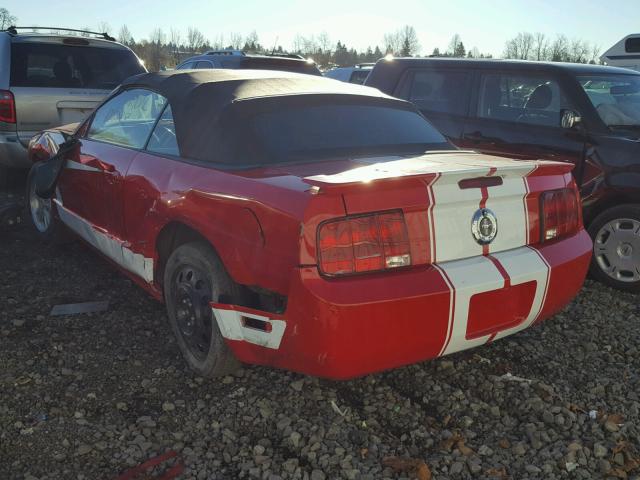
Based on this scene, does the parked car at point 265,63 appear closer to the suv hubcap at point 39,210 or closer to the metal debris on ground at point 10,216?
the metal debris on ground at point 10,216

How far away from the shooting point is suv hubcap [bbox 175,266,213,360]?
9.53 feet

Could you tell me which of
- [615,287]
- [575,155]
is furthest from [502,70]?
[615,287]

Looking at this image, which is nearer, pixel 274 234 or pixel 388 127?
pixel 274 234

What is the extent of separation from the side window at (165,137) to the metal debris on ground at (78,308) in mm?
1121

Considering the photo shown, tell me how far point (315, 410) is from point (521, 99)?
343cm

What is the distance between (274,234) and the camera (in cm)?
238

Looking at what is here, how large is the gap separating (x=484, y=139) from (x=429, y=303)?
3.09m

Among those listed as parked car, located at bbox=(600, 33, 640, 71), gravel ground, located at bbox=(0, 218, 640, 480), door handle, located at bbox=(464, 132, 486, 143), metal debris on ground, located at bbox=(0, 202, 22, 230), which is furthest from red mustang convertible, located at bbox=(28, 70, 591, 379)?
parked car, located at bbox=(600, 33, 640, 71)

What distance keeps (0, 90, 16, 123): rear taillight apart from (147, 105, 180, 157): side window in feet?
11.5

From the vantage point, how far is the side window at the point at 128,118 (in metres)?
3.57

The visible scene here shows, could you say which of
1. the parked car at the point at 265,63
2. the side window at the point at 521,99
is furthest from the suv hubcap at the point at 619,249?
the parked car at the point at 265,63

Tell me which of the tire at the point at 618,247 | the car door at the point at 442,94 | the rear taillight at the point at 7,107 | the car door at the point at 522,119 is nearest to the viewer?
the tire at the point at 618,247

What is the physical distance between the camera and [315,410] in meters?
2.74

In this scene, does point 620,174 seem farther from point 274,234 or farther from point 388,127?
point 274,234
